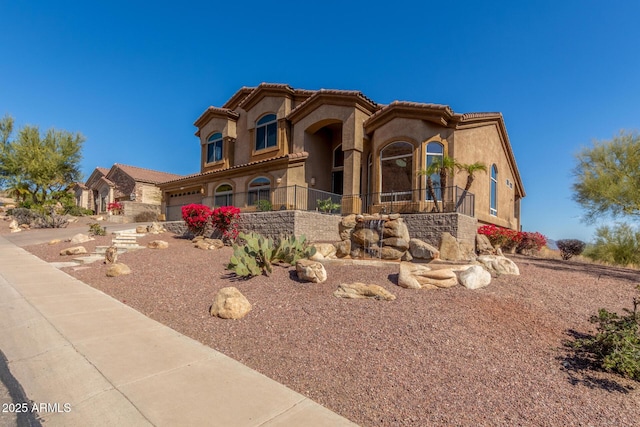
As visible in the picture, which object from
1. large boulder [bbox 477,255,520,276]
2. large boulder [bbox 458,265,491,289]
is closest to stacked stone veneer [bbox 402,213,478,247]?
large boulder [bbox 477,255,520,276]

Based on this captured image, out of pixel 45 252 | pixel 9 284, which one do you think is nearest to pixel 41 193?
pixel 45 252

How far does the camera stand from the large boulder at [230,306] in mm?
5594

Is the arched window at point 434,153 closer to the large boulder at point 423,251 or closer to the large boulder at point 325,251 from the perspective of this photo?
the large boulder at point 423,251

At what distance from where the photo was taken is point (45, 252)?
40.9ft

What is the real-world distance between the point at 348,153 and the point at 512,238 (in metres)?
9.41

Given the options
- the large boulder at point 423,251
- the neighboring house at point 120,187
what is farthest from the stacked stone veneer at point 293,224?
the neighboring house at point 120,187

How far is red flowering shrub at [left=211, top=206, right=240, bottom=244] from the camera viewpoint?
15344 millimetres

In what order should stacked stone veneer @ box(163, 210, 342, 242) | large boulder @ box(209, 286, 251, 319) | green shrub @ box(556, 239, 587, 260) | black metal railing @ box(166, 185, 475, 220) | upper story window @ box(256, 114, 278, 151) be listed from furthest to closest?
upper story window @ box(256, 114, 278, 151) → green shrub @ box(556, 239, 587, 260) → black metal railing @ box(166, 185, 475, 220) → stacked stone veneer @ box(163, 210, 342, 242) → large boulder @ box(209, 286, 251, 319)

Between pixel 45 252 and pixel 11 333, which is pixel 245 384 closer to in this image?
pixel 11 333

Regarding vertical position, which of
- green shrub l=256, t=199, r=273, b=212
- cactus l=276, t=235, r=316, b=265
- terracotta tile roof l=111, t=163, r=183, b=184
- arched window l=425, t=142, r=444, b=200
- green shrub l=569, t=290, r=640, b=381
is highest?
terracotta tile roof l=111, t=163, r=183, b=184

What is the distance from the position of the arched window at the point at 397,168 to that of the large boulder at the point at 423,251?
6111 millimetres

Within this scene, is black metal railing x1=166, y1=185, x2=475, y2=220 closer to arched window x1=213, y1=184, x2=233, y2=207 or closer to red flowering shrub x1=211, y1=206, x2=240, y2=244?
arched window x1=213, y1=184, x2=233, y2=207

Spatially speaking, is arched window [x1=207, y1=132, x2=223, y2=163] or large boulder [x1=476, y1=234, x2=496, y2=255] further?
arched window [x1=207, y1=132, x2=223, y2=163]

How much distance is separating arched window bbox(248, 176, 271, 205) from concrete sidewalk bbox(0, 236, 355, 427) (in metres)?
13.8
